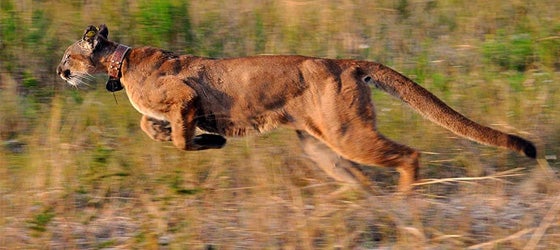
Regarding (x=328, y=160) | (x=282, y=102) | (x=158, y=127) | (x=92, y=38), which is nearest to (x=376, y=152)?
(x=328, y=160)

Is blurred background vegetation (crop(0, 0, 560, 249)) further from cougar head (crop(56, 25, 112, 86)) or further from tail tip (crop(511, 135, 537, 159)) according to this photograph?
cougar head (crop(56, 25, 112, 86))

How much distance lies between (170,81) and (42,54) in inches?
105

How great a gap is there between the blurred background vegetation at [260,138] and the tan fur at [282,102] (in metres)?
0.27

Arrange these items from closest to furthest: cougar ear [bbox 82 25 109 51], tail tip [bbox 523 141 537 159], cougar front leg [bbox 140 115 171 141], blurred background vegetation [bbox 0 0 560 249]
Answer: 1. blurred background vegetation [bbox 0 0 560 249]
2. tail tip [bbox 523 141 537 159]
3. cougar front leg [bbox 140 115 171 141]
4. cougar ear [bbox 82 25 109 51]

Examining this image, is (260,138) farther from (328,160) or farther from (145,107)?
(145,107)

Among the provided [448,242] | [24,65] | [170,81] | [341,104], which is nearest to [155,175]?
[170,81]

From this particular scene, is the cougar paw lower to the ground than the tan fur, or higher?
lower

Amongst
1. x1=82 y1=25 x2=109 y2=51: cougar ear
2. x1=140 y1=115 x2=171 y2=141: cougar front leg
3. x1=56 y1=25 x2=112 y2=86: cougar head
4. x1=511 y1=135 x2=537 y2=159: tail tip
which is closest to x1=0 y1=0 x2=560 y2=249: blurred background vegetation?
x1=140 y1=115 x2=171 y2=141: cougar front leg

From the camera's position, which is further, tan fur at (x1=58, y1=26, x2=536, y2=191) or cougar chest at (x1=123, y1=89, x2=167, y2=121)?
cougar chest at (x1=123, y1=89, x2=167, y2=121)

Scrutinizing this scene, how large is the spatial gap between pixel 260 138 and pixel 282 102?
2.66 ft

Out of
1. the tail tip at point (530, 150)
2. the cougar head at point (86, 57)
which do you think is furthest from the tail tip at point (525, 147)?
the cougar head at point (86, 57)

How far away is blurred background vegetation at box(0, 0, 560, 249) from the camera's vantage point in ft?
20.2

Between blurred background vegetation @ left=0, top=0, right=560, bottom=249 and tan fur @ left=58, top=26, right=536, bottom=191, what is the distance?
0.27m

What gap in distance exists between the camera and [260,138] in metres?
7.59
